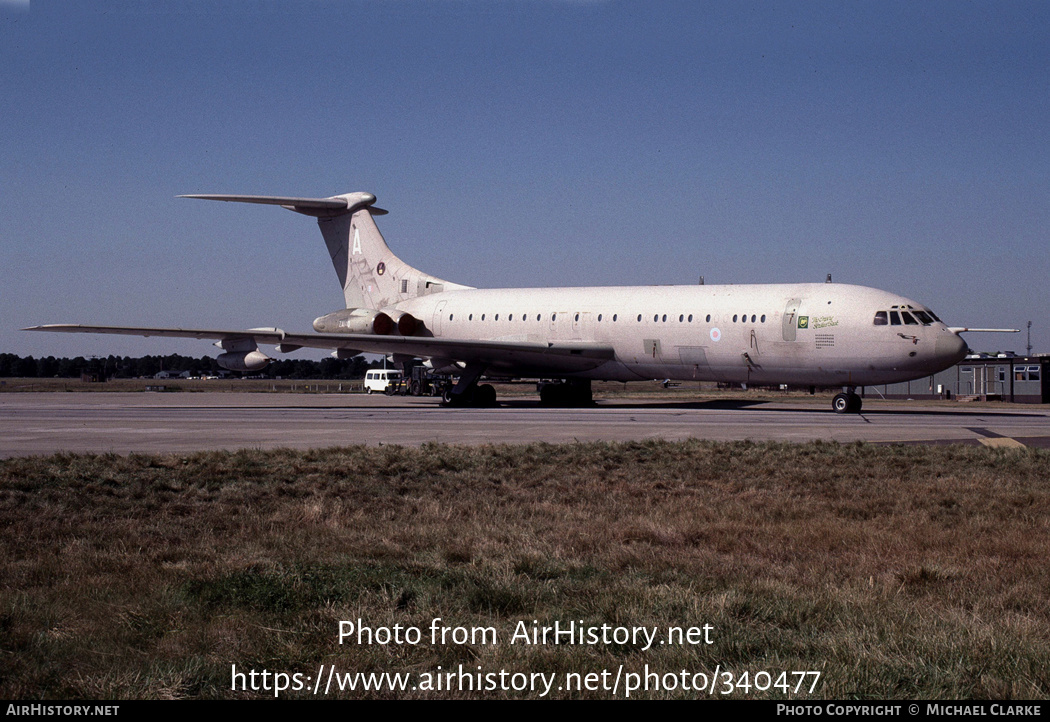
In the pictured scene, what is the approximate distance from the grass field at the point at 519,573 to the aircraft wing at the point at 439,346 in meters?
19.8

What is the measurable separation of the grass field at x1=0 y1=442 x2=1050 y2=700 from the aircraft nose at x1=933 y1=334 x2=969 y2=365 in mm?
15395

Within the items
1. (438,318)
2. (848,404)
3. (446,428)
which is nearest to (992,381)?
(848,404)

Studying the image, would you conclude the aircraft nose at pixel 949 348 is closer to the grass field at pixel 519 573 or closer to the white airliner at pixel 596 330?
the white airliner at pixel 596 330

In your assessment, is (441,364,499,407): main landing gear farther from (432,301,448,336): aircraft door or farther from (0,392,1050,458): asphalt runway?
(0,392,1050,458): asphalt runway

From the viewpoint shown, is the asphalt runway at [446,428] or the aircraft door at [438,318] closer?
the asphalt runway at [446,428]

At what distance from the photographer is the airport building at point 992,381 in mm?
58031

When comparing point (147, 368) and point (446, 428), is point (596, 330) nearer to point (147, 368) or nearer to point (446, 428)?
point (446, 428)

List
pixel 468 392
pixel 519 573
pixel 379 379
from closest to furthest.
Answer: pixel 519 573
pixel 468 392
pixel 379 379

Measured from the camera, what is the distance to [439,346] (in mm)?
31844

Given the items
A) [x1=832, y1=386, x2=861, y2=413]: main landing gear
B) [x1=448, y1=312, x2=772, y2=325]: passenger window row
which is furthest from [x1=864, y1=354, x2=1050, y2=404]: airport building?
[x1=448, y1=312, x2=772, y2=325]: passenger window row

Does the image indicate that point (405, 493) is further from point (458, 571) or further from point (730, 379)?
point (730, 379)

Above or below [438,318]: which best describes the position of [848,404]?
below

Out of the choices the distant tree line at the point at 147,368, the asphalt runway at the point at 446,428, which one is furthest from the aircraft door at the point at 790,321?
the distant tree line at the point at 147,368

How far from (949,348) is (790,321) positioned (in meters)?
4.46
